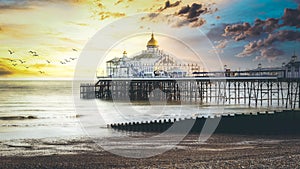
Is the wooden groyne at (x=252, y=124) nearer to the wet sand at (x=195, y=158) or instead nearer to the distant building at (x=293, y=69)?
the wet sand at (x=195, y=158)

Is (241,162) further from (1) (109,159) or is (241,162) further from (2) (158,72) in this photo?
(2) (158,72)

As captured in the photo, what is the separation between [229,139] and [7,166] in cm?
948

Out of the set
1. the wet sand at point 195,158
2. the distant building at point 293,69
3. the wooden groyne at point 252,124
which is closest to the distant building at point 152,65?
the distant building at point 293,69

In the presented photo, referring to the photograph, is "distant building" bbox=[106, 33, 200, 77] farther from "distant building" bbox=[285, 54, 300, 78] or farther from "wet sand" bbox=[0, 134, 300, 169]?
"wet sand" bbox=[0, 134, 300, 169]

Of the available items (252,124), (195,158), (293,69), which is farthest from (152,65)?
(195,158)

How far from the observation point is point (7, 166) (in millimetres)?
12906

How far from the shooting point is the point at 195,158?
13539mm

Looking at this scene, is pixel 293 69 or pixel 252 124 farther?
pixel 293 69

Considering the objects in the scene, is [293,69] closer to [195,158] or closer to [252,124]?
[252,124]

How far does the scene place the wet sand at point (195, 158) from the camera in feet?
40.4

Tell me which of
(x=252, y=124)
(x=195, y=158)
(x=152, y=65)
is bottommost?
(x=195, y=158)

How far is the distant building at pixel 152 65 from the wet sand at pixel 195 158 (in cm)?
4959

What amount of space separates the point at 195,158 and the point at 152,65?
56.8 m

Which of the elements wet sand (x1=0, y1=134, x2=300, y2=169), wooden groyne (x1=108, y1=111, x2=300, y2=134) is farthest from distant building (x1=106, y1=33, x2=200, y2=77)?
wet sand (x1=0, y1=134, x2=300, y2=169)
